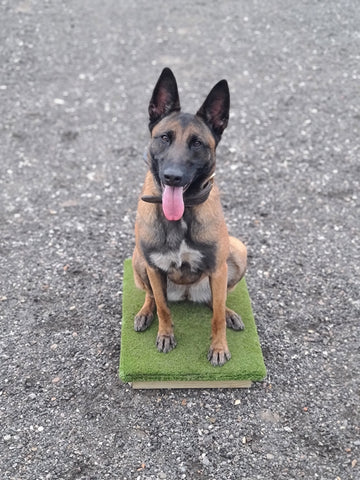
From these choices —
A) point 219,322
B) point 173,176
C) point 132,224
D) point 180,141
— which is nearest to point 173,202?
point 173,176

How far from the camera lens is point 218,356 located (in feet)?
13.7

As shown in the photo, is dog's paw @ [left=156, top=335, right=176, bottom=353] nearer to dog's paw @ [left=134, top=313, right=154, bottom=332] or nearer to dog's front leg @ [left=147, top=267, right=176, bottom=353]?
dog's front leg @ [left=147, top=267, right=176, bottom=353]

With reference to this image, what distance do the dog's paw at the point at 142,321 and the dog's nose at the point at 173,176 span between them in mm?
1517

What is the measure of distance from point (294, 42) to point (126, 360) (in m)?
7.11

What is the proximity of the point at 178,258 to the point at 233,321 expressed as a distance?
1.00m

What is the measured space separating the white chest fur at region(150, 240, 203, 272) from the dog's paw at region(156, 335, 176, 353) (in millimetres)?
681

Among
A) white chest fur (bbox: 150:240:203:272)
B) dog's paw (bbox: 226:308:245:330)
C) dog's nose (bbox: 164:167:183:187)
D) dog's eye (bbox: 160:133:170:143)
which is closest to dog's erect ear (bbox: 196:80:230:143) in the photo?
dog's eye (bbox: 160:133:170:143)

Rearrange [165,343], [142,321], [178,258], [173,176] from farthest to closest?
[142,321], [165,343], [178,258], [173,176]

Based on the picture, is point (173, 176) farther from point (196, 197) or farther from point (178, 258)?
point (178, 258)

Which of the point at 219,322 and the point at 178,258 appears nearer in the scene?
the point at 178,258

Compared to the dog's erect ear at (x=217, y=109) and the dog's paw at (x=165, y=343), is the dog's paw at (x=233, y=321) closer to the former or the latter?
the dog's paw at (x=165, y=343)

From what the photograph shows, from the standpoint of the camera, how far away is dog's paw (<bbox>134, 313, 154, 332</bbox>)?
4.48 metres

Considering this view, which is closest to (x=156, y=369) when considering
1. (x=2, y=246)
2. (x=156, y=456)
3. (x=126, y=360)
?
(x=126, y=360)

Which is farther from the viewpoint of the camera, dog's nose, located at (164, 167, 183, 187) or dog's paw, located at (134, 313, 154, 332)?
dog's paw, located at (134, 313, 154, 332)
